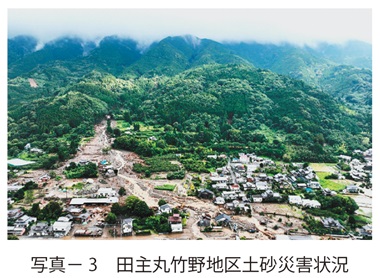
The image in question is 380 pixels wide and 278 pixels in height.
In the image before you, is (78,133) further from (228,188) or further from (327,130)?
(327,130)

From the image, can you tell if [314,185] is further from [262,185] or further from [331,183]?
[262,185]

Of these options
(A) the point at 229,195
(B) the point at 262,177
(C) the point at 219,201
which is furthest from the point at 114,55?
(C) the point at 219,201

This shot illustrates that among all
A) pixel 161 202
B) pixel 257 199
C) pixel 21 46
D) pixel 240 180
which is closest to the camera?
pixel 161 202

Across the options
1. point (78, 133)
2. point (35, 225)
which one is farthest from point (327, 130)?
point (35, 225)

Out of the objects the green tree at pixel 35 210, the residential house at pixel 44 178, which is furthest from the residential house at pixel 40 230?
the residential house at pixel 44 178

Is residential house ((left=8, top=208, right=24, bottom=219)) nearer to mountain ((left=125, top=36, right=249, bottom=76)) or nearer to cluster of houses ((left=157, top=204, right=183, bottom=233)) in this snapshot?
cluster of houses ((left=157, top=204, right=183, bottom=233))
